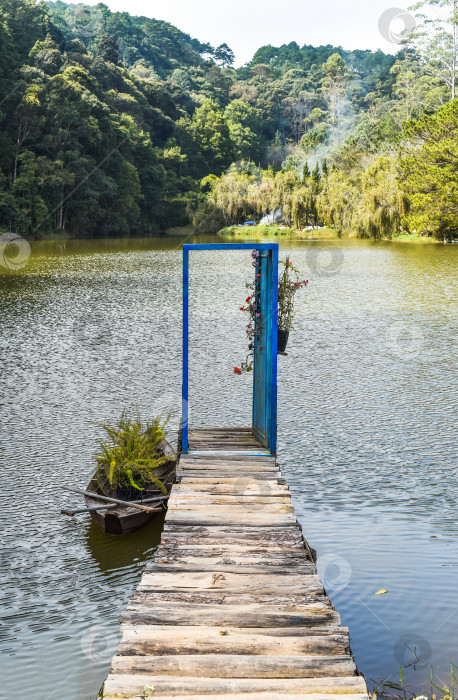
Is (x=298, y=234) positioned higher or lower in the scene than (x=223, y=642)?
higher

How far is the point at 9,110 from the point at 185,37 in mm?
125946

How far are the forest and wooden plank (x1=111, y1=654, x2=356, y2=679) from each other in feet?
114

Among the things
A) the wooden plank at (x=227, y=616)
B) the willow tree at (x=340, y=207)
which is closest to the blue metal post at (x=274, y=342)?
the wooden plank at (x=227, y=616)

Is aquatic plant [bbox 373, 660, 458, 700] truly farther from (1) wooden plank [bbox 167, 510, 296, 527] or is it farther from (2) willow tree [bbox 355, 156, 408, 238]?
(2) willow tree [bbox 355, 156, 408, 238]

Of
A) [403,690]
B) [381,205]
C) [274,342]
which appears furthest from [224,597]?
[381,205]

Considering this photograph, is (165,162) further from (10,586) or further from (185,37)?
(185,37)

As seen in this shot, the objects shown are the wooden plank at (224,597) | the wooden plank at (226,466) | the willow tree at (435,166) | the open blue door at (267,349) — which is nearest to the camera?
the wooden plank at (224,597)

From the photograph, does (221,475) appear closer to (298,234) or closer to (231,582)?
(231,582)

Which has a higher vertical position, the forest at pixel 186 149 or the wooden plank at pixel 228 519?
the forest at pixel 186 149

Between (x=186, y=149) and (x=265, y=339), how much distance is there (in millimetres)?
91756

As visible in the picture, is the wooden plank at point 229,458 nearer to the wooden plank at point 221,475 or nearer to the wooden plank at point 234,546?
the wooden plank at point 221,475

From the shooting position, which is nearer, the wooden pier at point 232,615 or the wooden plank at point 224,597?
the wooden pier at point 232,615

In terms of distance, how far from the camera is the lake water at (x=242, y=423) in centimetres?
480

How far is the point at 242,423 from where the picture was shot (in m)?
9.58
